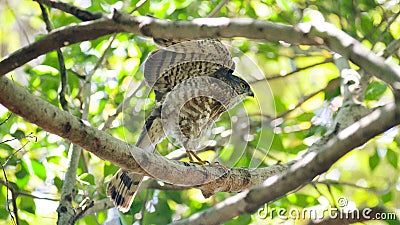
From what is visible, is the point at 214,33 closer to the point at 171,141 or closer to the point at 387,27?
the point at 171,141

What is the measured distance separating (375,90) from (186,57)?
1.70 meters

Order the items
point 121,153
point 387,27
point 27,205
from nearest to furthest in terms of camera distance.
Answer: point 121,153
point 27,205
point 387,27

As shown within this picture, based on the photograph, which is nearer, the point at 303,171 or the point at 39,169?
the point at 303,171

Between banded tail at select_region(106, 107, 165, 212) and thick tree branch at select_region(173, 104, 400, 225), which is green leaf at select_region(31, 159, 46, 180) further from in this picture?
thick tree branch at select_region(173, 104, 400, 225)

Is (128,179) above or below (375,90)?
above

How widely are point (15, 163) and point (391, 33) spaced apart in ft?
11.3

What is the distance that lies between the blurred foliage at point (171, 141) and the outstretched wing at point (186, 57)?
0.33 ft

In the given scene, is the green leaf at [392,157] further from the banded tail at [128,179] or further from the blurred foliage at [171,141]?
the banded tail at [128,179]

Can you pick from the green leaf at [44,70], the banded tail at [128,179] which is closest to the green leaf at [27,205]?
the banded tail at [128,179]

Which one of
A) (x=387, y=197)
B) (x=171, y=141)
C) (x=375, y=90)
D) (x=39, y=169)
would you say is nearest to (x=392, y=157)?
(x=387, y=197)

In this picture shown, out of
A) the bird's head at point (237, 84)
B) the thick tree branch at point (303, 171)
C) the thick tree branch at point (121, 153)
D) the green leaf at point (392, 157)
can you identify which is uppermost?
the bird's head at point (237, 84)

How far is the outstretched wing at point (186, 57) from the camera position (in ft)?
13.8

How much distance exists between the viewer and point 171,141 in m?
4.79

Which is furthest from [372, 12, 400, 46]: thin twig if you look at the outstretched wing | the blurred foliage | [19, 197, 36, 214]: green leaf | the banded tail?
[19, 197, 36, 214]: green leaf
